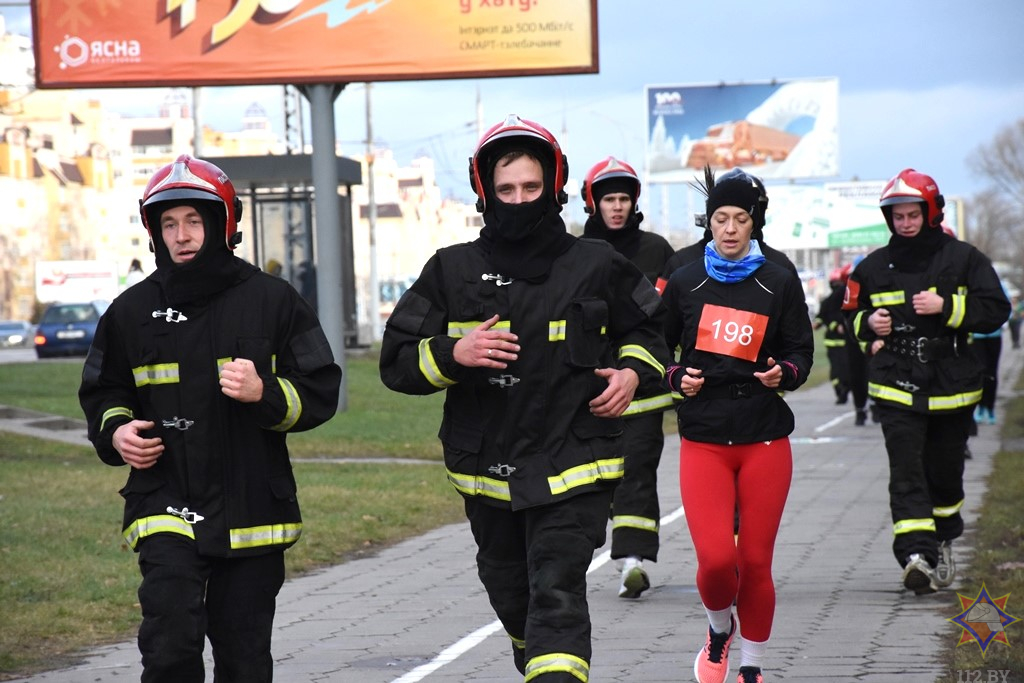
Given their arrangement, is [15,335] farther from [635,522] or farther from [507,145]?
[507,145]

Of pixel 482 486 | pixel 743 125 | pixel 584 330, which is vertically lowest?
pixel 482 486

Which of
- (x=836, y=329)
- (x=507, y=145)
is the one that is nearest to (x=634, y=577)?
(x=507, y=145)

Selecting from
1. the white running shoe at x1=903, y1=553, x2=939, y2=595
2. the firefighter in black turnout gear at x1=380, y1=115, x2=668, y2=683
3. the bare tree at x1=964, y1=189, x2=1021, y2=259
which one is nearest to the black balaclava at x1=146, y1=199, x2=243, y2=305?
the firefighter in black turnout gear at x1=380, y1=115, x2=668, y2=683

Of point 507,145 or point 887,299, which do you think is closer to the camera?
point 507,145

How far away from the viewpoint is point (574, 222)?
6247cm

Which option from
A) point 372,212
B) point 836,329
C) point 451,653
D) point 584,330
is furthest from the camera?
point 372,212

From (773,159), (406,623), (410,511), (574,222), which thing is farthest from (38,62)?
(574,222)

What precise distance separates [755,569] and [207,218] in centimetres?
275

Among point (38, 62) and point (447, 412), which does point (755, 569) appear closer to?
point (447, 412)

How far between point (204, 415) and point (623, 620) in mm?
3919

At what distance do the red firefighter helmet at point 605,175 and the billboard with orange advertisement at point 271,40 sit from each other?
14.2 metres

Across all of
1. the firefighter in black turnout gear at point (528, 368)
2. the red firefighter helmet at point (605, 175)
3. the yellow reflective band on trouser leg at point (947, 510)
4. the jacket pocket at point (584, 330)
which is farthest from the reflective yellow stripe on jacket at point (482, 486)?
the yellow reflective band on trouser leg at point (947, 510)

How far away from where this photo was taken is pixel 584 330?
5.51 m

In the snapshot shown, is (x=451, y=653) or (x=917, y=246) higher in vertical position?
(x=917, y=246)
